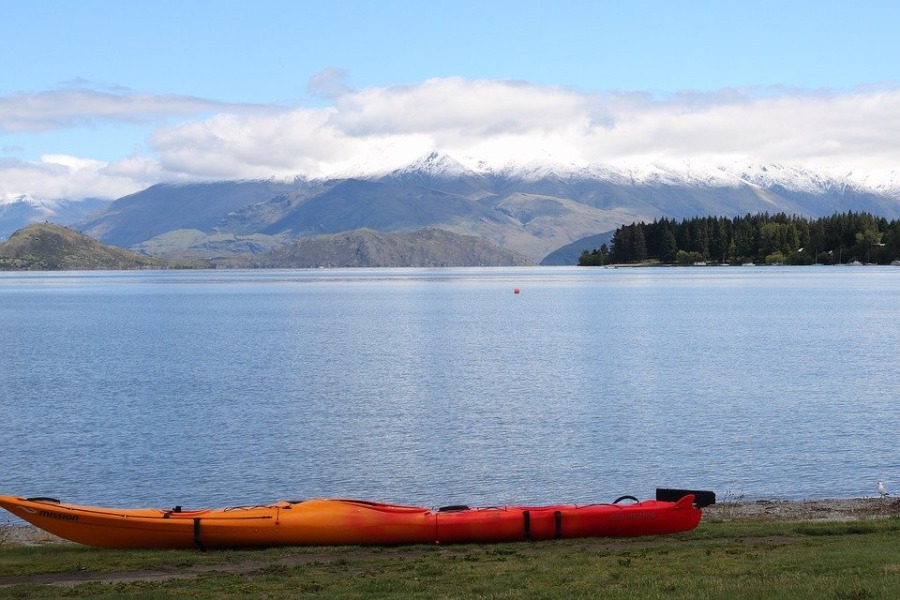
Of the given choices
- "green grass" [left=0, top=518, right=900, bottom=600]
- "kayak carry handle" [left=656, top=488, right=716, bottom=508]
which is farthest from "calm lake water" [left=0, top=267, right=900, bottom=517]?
"green grass" [left=0, top=518, right=900, bottom=600]

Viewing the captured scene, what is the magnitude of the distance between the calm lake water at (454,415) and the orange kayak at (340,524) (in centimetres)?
1038

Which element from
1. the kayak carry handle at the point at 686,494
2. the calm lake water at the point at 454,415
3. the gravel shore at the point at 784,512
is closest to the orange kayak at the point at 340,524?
the kayak carry handle at the point at 686,494

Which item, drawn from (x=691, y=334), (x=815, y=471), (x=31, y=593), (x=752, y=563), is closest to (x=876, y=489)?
(x=815, y=471)

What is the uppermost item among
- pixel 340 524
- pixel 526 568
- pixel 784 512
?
pixel 340 524

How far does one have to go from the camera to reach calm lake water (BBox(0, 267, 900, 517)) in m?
43.7

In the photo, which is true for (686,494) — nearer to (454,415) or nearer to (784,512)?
(784,512)

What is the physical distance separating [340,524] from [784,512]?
615 inches

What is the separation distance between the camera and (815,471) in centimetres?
4462

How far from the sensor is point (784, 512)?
117ft

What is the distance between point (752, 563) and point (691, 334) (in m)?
95.8

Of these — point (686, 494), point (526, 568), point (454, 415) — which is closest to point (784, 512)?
point (686, 494)

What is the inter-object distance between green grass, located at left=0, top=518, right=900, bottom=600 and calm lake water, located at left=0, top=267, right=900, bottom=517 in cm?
1145

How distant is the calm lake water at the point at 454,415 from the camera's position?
43.7m

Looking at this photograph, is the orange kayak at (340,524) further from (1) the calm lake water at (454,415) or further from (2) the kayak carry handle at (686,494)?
(1) the calm lake water at (454,415)
